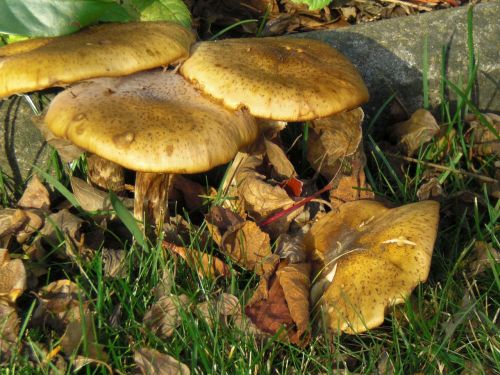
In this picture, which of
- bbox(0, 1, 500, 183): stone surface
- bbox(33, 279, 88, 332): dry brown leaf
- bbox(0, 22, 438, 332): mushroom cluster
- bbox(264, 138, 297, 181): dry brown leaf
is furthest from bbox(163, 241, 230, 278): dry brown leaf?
bbox(0, 1, 500, 183): stone surface

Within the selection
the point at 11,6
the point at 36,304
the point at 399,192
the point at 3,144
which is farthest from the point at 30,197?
the point at 399,192

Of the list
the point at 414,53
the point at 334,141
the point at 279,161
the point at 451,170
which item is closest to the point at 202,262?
the point at 279,161

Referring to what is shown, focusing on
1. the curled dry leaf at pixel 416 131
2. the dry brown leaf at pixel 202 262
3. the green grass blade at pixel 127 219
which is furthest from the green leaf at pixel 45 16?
the curled dry leaf at pixel 416 131

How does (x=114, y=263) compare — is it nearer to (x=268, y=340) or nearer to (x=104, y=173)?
(x=104, y=173)

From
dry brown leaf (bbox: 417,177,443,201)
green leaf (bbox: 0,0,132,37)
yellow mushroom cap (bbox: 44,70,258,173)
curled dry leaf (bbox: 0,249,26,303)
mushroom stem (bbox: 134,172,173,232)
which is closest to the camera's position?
yellow mushroom cap (bbox: 44,70,258,173)

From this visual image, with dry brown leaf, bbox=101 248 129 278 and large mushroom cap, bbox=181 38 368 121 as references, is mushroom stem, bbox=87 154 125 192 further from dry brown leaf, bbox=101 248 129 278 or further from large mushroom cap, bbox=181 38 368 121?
large mushroom cap, bbox=181 38 368 121

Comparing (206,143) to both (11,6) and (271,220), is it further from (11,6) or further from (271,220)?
(11,6)
